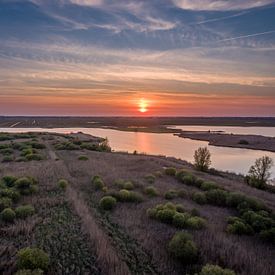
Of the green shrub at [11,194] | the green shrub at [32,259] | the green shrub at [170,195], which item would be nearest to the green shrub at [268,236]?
the green shrub at [170,195]

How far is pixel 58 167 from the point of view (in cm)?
2739

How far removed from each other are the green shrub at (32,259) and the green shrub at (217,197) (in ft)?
39.9

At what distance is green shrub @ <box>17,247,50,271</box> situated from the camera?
9195 mm

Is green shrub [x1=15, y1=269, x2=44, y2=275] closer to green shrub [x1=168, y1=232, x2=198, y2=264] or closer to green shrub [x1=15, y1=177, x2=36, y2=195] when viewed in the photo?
green shrub [x1=168, y1=232, x2=198, y2=264]

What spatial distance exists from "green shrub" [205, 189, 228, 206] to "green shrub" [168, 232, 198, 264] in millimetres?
8401

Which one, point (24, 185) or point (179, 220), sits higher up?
point (24, 185)

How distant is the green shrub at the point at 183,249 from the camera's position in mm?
10914

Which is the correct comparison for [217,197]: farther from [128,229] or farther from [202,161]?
[202,161]

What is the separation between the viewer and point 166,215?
1469cm

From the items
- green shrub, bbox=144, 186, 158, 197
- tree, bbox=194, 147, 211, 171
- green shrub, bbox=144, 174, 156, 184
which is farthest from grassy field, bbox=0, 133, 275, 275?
tree, bbox=194, 147, 211, 171

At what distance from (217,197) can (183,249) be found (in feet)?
30.6

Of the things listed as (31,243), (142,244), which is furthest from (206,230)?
(31,243)

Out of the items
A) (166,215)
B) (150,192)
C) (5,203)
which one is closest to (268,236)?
(166,215)

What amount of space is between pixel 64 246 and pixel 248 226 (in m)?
8.09
